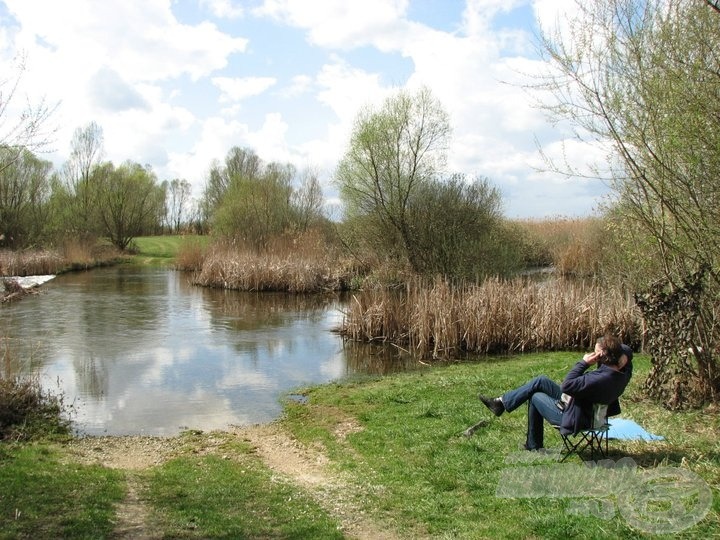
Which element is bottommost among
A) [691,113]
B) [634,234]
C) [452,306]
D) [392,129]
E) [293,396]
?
[293,396]

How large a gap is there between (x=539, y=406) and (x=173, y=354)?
9.77m

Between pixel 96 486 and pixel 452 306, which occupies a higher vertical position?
pixel 452 306

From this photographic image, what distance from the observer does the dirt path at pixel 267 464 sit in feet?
15.2

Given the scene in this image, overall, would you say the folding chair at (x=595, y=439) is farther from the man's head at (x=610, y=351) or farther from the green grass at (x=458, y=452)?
the man's head at (x=610, y=351)

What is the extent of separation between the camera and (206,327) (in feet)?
56.4

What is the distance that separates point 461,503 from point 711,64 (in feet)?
16.0

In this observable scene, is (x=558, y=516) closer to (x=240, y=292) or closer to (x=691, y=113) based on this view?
(x=691, y=113)

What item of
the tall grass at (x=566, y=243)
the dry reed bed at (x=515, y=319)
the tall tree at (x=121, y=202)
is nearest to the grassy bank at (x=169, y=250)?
the tall tree at (x=121, y=202)

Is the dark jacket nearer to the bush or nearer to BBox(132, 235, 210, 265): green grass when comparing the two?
the bush

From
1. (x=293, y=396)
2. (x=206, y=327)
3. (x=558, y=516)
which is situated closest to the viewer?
(x=558, y=516)

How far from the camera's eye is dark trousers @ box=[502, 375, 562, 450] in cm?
573

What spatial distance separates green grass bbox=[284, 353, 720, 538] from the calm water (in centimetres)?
152

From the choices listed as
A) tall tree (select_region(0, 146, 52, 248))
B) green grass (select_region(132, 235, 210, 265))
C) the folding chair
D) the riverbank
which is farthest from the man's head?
tall tree (select_region(0, 146, 52, 248))

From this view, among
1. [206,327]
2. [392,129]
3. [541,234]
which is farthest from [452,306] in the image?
[541,234]
